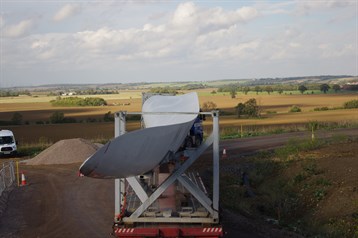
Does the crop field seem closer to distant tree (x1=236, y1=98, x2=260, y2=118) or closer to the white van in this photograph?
distant tree (x1=236, y1=98, x2=260, y2=118)

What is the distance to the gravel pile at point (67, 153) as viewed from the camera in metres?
28.5

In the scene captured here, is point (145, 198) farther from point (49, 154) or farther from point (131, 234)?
point (49, 154)

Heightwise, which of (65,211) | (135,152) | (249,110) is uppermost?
(135,152)

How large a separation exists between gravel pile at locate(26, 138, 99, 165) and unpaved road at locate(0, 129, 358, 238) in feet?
10.3

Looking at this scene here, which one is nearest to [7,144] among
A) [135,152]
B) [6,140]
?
[6,140]

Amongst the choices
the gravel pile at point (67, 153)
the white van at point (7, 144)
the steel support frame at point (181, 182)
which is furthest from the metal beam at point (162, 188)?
the white van at point (7, 144)

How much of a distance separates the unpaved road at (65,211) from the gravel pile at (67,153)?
3130 millimetres

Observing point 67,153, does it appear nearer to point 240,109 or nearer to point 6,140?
point 6,140

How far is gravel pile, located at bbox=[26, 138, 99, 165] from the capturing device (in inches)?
1121

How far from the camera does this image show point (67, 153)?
2892 centimetres

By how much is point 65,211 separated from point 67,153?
43.0ft

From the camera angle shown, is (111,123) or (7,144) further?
(111,123)

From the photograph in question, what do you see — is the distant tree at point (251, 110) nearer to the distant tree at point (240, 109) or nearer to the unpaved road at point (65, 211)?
the distant tree at point (240, 109)

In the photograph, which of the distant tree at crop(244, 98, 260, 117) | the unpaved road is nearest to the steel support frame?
the unpaved road
